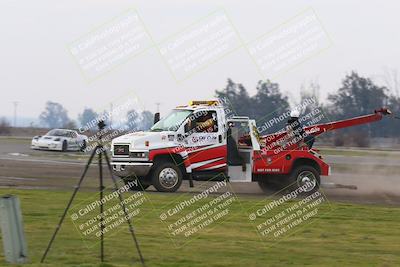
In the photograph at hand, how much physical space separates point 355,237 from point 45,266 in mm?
5554

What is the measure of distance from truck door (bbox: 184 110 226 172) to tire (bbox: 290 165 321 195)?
2.06m

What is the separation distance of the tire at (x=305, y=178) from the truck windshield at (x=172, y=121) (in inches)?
129

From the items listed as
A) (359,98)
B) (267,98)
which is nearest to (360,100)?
(359,98)

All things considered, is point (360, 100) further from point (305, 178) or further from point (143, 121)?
point (305, 178)

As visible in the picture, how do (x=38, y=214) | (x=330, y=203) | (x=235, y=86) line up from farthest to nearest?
(x=235, y=86), (x=330, y=203), (x=38, y=214)

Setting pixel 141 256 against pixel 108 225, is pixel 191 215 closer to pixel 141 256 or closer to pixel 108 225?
pixel 108 225

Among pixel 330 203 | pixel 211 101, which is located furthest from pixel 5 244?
pixel 211 101

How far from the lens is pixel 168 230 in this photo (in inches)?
519

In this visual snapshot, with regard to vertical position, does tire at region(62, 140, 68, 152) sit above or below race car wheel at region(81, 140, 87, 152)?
above

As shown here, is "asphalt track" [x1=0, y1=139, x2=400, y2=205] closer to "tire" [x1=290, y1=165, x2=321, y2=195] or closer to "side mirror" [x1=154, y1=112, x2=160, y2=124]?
"tire" [x1=290, y1=165, x2=321, y2=195]

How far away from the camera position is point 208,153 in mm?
19906

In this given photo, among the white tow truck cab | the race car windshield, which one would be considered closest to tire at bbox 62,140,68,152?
the race car windshield

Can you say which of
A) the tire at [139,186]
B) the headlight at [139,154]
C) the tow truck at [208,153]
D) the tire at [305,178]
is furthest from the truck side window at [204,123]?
the tire at [305,178]

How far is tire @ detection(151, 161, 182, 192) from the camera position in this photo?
19.5 meters
